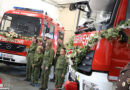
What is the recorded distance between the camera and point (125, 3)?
2.95 m

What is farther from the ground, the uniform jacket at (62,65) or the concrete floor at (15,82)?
the uniform jacket at (62,65)

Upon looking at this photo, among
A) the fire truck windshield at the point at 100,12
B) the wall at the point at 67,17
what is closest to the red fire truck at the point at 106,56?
the fire truck windshield at the point at 100,12

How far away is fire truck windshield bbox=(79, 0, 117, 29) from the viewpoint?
10.1ft

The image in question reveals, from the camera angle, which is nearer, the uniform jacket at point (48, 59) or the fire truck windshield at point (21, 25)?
the uniform jacket at point (48, 59)

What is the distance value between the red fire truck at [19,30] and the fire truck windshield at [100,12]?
12.4 ft

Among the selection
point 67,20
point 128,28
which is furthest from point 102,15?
point 67,20

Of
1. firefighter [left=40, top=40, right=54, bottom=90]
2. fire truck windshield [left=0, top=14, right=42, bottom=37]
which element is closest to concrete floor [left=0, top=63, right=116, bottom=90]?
firefighter [left=40, top=40, right=54, bottom=90]

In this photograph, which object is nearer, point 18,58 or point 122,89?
point 122,89

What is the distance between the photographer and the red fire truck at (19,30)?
678cm

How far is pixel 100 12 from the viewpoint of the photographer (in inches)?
132

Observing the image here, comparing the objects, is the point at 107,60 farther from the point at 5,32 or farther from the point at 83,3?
the point at 5,32

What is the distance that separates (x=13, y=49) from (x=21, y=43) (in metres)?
0.42

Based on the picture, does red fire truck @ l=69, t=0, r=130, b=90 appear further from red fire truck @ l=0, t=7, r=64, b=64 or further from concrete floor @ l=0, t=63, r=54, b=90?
red fire truck @ l=0, t=7, r=64, b=64

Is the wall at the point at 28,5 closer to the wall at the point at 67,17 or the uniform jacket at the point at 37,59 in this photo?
the wall at the point at 67,17
